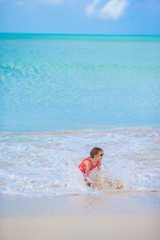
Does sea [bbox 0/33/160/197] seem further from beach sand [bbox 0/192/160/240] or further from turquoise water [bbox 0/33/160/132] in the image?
beach sand [bbox 0/192/160/240]

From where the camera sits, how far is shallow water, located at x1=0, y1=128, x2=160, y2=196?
235 centimetres

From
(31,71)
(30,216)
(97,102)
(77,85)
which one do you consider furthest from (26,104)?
(30,216)

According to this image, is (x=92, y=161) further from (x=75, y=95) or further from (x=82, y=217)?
(x=75, y=95)

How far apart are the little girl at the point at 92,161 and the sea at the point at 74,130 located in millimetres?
54

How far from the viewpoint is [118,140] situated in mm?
3812

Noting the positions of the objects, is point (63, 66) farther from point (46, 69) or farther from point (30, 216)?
point (30, 216)

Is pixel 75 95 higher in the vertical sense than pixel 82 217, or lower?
higher

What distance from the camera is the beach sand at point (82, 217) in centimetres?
165

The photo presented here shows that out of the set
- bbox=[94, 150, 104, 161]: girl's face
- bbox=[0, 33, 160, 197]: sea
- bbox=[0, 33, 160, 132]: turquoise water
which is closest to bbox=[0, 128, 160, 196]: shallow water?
bbox=[0, 33, 160, 197]: sea

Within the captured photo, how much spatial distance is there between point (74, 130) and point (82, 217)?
8.27 feet

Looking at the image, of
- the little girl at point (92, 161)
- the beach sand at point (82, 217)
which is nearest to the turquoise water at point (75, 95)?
the little girl at point (92, 161)

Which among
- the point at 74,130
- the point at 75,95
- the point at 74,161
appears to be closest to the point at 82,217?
the point at 74,161

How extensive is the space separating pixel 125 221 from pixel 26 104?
14.6ft

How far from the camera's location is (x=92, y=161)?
8.04 feet
